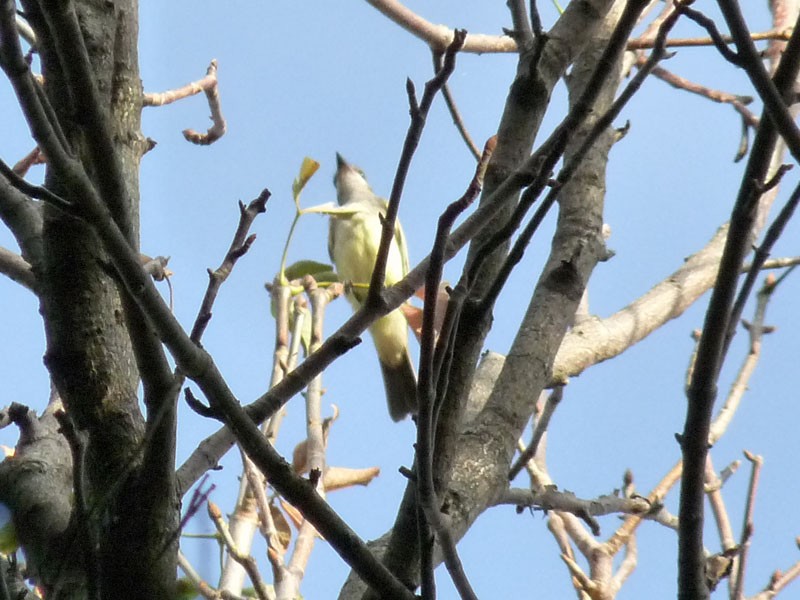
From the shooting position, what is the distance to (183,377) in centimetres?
137

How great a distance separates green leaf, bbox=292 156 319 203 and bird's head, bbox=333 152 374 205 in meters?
4.92

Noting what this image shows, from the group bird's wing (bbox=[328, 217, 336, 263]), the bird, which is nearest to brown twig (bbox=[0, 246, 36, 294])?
the bird

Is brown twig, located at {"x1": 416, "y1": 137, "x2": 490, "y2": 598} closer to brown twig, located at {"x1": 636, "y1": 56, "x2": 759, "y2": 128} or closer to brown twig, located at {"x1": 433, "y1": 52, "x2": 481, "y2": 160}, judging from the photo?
brown twig, located at {"x1": 433, "y1": 52, "x2": 481, "y2": 160}

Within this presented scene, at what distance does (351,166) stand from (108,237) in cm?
674

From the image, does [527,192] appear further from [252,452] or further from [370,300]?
[252,452]

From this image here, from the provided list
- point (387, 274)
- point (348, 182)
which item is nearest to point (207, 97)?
point (387, 274)

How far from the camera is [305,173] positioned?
2.47 metres

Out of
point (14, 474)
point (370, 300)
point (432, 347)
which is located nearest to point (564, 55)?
point (370, 300)

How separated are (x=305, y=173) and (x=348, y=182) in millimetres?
5157

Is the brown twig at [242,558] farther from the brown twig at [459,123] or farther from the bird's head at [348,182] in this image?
the bird's head at [348,182]

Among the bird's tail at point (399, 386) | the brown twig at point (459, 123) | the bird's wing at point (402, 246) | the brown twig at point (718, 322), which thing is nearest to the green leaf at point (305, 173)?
the brown twig at point (459, 123)

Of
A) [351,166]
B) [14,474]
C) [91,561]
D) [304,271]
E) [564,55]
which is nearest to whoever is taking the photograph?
[91,561]

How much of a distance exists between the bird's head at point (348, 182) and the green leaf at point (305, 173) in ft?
16.1

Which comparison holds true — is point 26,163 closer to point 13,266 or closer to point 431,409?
point 13,266
